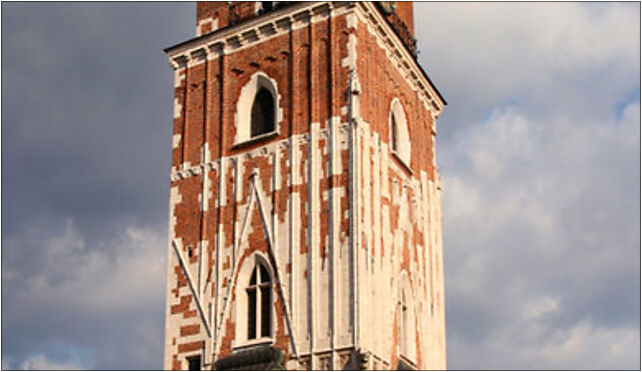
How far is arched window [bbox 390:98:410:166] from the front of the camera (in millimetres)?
35750

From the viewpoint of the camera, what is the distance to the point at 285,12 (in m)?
34.4

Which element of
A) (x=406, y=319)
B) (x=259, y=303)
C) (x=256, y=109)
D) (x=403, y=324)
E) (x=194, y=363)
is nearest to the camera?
(x=259, y=303)

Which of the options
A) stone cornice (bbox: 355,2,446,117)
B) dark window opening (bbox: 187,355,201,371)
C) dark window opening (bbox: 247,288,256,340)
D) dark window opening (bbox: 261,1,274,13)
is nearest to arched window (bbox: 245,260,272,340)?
dark window opening (bbox: 247,288,256,340)

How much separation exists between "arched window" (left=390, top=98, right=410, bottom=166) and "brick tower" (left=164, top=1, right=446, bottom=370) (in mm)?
47

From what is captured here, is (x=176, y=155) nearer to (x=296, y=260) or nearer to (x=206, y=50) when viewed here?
(x=206, y=50)

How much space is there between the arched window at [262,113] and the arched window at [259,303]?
14.8 feet

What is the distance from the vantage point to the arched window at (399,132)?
35750 millimetres

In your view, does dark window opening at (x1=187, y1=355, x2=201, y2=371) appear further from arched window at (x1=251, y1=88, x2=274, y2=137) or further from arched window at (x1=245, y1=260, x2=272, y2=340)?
arched window at (x1=251, y1=88, x2=274, y2=137)

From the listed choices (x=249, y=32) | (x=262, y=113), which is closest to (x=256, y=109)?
(x=262, y=113)

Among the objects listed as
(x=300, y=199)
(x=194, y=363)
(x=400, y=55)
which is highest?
(x=400, y=55)

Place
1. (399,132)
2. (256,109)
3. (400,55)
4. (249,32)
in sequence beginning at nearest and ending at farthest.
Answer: (256,109) < (249,32) < (399,132) < (400,55)

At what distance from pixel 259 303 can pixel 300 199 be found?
10.6 ft

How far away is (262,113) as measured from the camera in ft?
113

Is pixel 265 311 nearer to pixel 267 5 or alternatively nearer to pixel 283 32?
pixel 283 32
